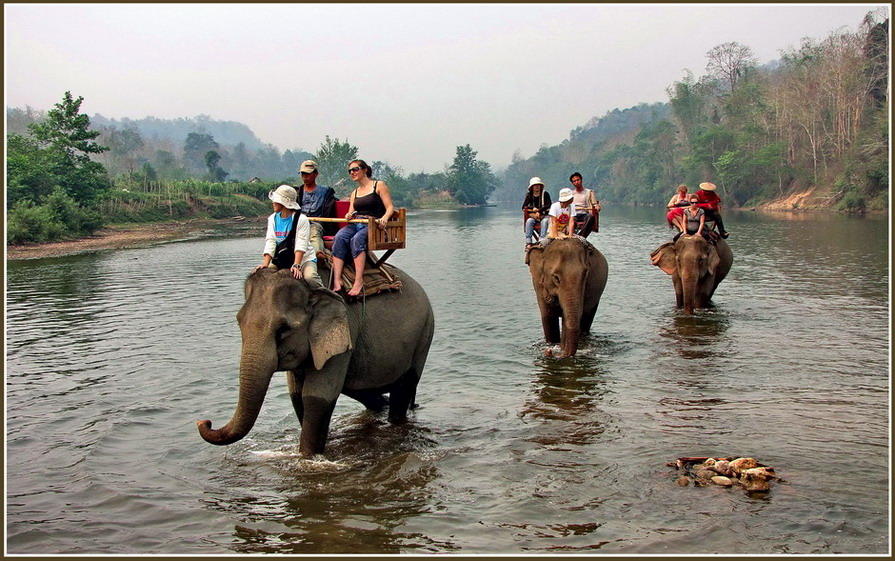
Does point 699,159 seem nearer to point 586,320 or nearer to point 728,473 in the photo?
point 586,320

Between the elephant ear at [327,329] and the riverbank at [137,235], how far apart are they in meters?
23.2

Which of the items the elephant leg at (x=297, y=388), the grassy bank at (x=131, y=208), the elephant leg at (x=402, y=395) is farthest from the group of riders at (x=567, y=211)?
the grassy bank at (x=131, y=208)

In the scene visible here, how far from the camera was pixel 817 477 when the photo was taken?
6.87 m

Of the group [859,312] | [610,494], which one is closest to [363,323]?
[610,494]

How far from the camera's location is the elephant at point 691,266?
1471 cm

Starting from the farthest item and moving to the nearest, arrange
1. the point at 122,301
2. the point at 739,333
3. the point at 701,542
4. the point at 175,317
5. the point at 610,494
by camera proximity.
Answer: the point at 122,301 < the point at 175,317 < the point at 739,333 < the point at 610,494 < the point at 701,542

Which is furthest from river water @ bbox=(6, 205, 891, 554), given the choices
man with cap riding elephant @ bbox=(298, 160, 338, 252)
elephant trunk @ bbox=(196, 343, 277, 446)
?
man with cap riding elephant @ bbox=(298, 160, 338, 252)

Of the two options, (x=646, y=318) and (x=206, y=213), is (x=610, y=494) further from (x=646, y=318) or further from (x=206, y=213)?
(x=206, y=213)

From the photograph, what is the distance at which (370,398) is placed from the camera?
8906mm

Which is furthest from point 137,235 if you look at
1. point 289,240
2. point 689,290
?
point 289,240

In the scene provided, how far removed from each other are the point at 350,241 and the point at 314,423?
5.21ft

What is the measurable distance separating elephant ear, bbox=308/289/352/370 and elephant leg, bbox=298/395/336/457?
0.44 metres

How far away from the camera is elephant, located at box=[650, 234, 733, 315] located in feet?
48.3

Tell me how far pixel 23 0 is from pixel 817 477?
8811mm
